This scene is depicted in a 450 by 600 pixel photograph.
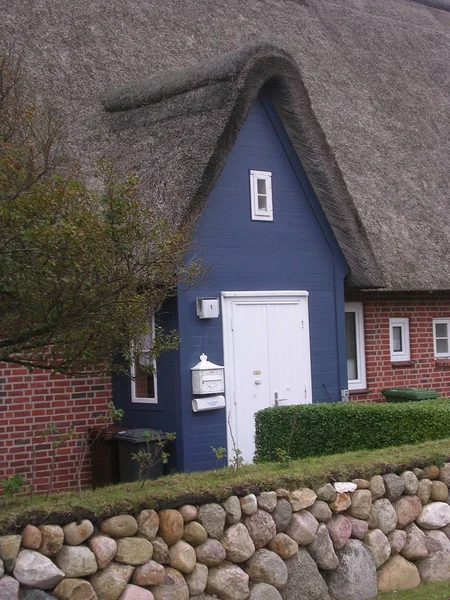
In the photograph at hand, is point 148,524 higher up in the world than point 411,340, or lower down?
lower down

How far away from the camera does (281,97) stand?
12.6 meters

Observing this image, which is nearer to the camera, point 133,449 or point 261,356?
point 133,449

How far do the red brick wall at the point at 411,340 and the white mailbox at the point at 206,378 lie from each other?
368cm

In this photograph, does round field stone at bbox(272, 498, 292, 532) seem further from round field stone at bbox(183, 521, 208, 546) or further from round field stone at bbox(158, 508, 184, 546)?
round field stone at bbox(158, 508, 184, 546)

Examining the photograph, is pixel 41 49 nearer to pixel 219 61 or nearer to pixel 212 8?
pixel 219 61

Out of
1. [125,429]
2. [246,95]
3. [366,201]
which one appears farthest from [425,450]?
[366,201]

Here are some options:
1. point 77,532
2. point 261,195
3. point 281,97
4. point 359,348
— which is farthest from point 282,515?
point 359,348

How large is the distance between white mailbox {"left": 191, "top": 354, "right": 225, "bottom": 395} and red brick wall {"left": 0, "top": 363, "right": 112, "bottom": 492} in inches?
48.0

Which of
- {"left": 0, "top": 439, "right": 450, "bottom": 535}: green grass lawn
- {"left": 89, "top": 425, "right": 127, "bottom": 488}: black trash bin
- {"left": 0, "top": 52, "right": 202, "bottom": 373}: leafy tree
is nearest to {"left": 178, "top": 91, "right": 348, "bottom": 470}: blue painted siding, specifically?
{"left": 89, "top": 425, "right": 127, "bottom": 488}: black trash bin

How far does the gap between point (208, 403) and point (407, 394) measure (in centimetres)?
414

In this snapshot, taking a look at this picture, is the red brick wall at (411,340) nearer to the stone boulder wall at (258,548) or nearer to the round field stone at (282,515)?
the stone boulder wall at (258,548)

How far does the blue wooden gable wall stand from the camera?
11.5 meters

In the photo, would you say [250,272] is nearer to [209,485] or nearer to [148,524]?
[209,485]

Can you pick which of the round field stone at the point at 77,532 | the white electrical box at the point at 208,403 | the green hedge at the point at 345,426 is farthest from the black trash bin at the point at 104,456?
the round field stone at the point at 77,532
